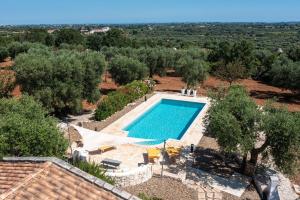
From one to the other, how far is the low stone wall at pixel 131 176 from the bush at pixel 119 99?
1001 centimetres

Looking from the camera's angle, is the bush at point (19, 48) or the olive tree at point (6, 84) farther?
the bush at point (19, 48)

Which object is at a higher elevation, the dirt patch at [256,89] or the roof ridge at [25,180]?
the roof ridge at [25,180]

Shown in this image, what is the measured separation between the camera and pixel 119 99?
28.4 meters

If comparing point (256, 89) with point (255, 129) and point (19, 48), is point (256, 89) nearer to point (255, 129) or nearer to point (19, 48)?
point (255, 129)

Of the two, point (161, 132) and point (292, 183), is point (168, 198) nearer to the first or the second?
point (292, 183)

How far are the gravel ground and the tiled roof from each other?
7.22m

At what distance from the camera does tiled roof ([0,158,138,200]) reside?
7.25m

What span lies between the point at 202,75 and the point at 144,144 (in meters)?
18.2

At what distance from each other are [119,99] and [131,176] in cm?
1321

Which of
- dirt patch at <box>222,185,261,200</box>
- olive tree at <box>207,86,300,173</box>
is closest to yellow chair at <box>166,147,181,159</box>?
olive tree at <box>207,86,300,173</box>

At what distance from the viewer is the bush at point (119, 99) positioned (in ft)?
84.5

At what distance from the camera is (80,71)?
24.8 m

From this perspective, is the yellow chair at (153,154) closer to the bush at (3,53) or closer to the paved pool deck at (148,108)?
the paved pool deck at (148,108)

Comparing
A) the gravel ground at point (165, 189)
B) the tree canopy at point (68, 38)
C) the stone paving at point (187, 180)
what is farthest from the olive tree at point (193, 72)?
the tree canopy at point (68, 38)
